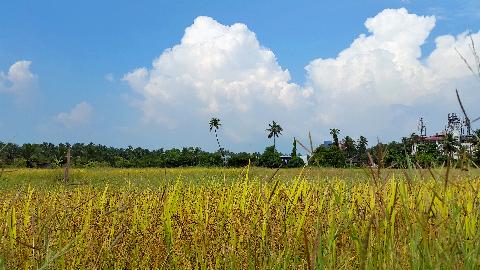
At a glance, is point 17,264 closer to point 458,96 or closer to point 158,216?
point 158,216

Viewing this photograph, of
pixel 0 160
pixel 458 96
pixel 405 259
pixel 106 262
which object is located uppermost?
pixel 458 96

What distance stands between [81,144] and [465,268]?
101679mm

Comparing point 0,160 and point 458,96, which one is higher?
point 458,96

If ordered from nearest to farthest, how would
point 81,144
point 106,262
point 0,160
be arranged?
point 0,160
point 106,262
point 81,144

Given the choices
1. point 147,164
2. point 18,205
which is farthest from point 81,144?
point 18,205

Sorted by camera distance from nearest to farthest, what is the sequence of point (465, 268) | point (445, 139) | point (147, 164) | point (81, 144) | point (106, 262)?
point (465, 268)
point (445, 139)
point (106, 262)
point (147, 164)
point (81, 144)

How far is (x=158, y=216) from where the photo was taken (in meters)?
4.44

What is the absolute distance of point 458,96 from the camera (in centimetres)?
212

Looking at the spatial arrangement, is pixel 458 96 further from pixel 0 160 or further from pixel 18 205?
pixel 18 205

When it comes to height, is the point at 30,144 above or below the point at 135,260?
above

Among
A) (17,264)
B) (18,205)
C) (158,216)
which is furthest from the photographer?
(18,205)

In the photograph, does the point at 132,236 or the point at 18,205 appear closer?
the point at 132,236

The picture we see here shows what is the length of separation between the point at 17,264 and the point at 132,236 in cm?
105

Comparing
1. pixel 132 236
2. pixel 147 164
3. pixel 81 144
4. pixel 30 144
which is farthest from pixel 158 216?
pixel 81 144
